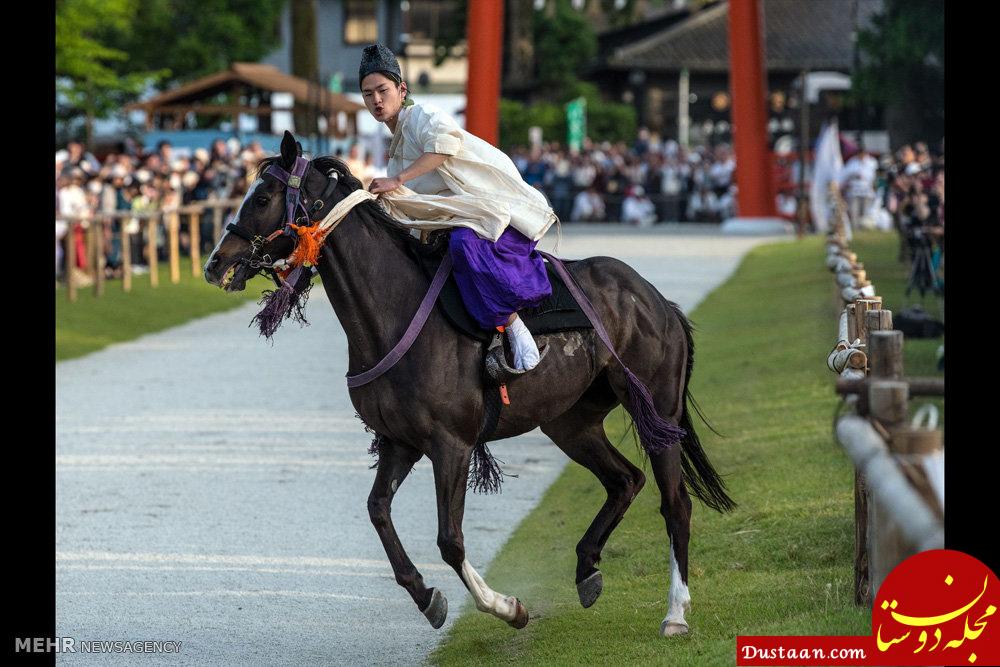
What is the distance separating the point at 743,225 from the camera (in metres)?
35.6

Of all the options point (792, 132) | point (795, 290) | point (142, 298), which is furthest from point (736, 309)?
point (792, 132)

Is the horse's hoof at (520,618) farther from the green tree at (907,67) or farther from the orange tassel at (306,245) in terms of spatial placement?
the green tree at (907,67)

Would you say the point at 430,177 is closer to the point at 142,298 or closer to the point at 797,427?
the point at 797,427

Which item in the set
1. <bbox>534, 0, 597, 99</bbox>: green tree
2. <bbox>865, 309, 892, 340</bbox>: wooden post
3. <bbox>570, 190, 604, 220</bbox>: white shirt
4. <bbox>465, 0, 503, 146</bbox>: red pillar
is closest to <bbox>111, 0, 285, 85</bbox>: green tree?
<bbox>534, 0, 597, 99</bbox>: green tree

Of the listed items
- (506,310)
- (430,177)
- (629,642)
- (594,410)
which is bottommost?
(629,642)

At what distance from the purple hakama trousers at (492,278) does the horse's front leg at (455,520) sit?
613mm

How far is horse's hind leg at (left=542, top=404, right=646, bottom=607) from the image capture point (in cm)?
743

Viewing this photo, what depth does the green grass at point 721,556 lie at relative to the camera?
675 cm

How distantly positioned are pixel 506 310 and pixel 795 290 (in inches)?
620

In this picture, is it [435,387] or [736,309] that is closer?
[435,387]

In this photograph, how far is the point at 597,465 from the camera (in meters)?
7.70

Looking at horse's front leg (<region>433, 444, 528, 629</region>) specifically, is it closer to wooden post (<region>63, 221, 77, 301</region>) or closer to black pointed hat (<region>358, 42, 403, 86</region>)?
black pointed hat (<region>358, 42, 403, 86</region>)

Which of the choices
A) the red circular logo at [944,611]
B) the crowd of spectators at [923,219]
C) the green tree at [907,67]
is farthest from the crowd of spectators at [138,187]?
the red circular logo at [944,611]

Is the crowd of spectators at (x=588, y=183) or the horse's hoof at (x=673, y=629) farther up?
the crowd of spectators at (x=588, y=183)
